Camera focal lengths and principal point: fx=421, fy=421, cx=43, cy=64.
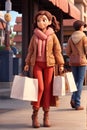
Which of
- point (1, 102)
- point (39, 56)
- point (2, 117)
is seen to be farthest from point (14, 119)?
point (1, 102)

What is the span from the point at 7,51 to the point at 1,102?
328cm

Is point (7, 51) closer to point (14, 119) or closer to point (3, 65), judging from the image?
point (3, 65)

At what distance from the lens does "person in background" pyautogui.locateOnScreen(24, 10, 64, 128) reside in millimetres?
6293

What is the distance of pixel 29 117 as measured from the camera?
285 inches

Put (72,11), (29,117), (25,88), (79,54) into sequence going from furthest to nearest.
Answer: (72,11)
(79,54)
(29,117)
(25,88)

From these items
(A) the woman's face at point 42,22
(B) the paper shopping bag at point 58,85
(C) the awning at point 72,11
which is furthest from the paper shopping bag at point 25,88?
(C) the awning at point 72,11

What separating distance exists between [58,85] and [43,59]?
0.45 meters

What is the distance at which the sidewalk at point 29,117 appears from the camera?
21.0 ft

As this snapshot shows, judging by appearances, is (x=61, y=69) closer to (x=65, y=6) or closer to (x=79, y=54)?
(x=79, y=54)

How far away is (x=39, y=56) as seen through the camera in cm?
630

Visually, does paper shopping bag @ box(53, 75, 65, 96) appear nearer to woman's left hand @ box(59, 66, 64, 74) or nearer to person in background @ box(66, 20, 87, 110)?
woman's left hand @ box(59, 66, 64, 74)

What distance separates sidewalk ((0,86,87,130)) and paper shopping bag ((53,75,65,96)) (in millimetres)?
523

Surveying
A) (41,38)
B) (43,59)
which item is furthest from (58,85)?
(41,38)

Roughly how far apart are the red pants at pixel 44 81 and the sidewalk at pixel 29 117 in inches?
15.5
